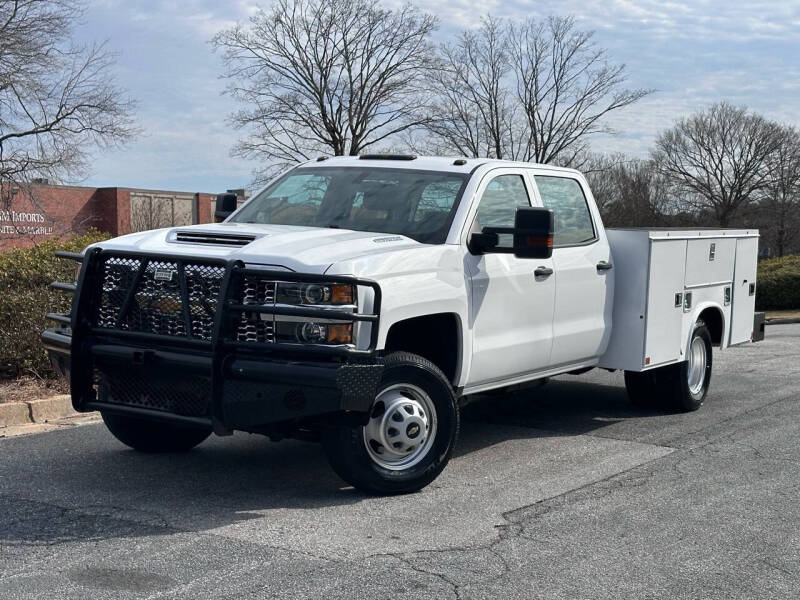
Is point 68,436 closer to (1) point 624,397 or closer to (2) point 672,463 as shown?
(2) point 672,463

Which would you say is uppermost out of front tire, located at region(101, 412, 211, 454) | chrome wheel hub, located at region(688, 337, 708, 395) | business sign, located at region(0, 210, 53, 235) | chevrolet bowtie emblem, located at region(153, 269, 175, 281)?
chevrolet bowtie emblem, located at region(153, 269, 175, 281)

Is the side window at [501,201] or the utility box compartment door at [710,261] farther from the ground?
the side window at [501,201]

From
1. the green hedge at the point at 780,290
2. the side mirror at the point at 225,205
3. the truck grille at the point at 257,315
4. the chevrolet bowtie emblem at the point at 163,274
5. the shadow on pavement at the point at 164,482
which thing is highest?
the side mirror at the point at 225,205

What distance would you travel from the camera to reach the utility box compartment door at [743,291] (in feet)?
32.9

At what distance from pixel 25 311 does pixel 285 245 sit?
428 cm

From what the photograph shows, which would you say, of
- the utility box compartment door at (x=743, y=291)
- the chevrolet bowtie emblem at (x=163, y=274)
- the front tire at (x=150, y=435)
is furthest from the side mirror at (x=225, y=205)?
the utility box compartment door at (x=743, y=291)

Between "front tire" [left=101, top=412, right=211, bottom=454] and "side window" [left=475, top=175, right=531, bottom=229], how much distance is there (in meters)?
2.46

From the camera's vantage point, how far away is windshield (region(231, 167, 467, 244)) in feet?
22.9

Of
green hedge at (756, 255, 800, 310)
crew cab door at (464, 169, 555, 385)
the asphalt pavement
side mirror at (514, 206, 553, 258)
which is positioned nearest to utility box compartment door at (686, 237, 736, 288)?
the asphalt pavement

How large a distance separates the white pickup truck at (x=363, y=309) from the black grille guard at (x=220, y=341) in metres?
0.01

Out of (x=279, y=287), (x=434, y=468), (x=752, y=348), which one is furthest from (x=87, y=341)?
(x=752, y=348)

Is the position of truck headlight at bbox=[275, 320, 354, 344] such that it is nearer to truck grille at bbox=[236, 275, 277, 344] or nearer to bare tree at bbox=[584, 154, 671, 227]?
truck grille at bbox=[236, 275, 277, 344]

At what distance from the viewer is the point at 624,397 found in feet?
33.7

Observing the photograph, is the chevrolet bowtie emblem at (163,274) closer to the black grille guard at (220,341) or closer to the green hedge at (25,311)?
the black grille guard at (220,341)
